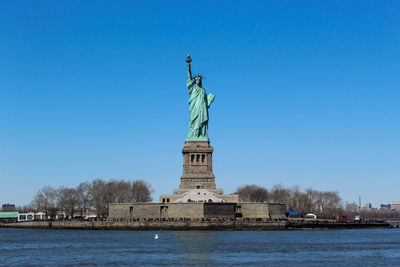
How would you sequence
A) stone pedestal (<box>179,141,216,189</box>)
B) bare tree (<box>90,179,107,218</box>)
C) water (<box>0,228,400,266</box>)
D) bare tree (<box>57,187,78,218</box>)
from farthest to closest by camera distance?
bare tree (<box>57,187,78,218</box>) → bare tree (<box>90,179,107,218</box>) → stone pedestal (<box>179,141,216,189</box>) → water (<box>0,228,400,266</box>)

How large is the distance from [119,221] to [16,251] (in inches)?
991

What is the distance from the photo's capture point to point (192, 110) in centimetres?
7931

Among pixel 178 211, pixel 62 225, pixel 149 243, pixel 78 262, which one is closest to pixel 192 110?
pixel 178 211

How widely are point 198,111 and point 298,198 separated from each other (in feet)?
105

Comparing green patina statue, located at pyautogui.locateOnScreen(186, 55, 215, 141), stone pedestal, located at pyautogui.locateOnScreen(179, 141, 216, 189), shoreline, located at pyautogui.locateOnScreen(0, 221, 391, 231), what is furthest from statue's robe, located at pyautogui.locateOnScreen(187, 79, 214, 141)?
shoreline, located at pyautogui.locateOnScreen(0, 221, 391, 231)

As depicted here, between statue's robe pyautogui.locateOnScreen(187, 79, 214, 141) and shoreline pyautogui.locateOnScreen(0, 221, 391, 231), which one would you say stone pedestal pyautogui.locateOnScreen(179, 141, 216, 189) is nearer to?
statue's robe pyautogui.locateOnScreen(187, 79, 214, 141)

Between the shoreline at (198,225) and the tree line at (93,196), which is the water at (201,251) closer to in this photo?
the shoreline at (198,225)

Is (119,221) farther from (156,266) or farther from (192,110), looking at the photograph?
(156,266)

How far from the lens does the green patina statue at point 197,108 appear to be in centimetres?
7838

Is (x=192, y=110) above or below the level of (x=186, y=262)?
above

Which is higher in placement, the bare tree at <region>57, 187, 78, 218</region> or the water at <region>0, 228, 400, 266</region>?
the bare tree at <region>57, 187, 78, 218</region>

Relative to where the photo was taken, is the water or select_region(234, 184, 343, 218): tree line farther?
select_region(234, 184, 343, 218): tree line

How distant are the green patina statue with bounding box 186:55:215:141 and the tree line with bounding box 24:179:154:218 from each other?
1967cm

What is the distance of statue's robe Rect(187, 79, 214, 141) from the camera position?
78.4 m
